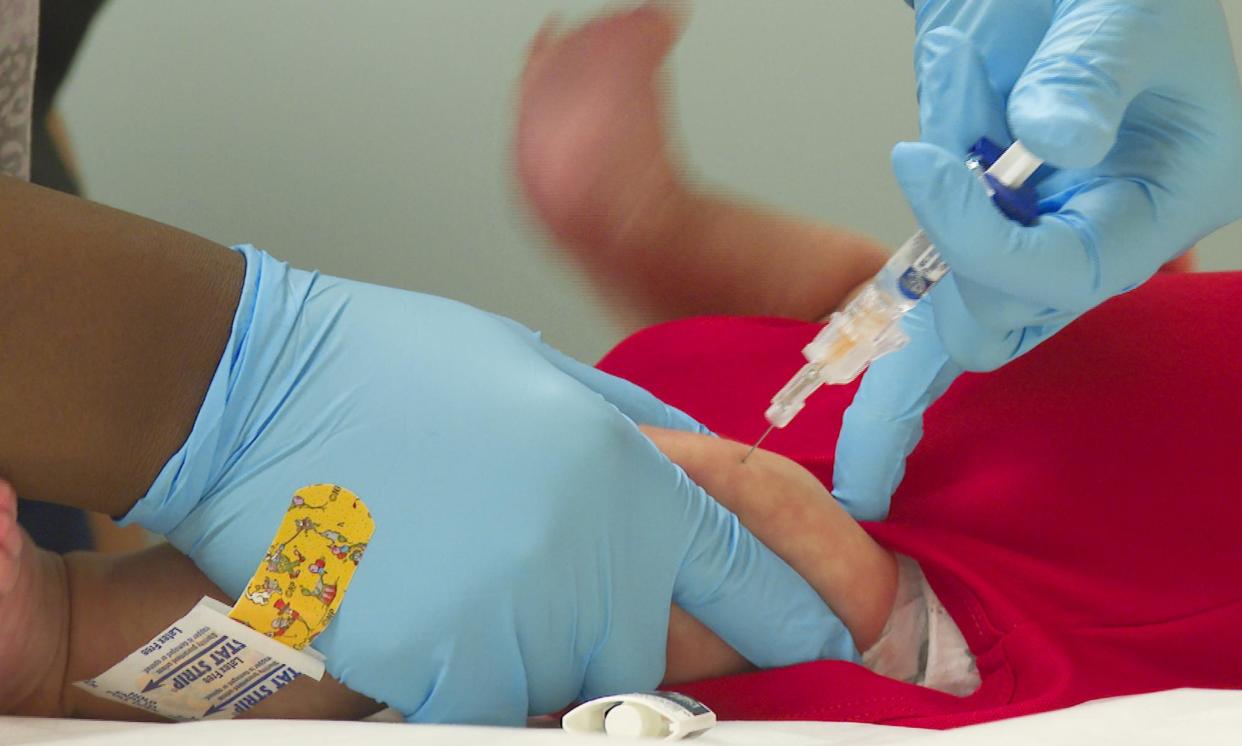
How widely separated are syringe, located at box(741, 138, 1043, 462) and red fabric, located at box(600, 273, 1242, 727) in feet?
0.76

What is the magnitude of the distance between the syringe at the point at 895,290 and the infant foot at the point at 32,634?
656 millimetres

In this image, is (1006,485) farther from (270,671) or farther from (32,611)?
(32,611)

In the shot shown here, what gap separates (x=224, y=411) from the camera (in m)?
0.86

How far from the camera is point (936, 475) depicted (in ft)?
3.72

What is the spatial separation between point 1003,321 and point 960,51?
0.23 metres

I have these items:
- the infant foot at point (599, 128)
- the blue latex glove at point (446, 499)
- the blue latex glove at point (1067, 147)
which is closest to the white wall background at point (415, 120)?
the infant foot at point (599, 128)

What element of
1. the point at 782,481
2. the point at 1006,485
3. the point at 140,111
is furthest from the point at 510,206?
the point at 1006,485

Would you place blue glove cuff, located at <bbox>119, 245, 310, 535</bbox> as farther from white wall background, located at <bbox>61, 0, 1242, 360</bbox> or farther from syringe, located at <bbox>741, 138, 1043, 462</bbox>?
white wall background, located at <bbox>61, 0, 1242, 360</bbox>

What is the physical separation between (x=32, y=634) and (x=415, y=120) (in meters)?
0.85

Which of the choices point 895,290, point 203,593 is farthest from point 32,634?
point 895,290

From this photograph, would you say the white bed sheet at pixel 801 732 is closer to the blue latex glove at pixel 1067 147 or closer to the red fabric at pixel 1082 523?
the red fabric at pixel 1082 523

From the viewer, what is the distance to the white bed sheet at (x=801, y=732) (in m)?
0.61

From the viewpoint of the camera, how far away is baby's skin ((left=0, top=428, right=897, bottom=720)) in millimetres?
871

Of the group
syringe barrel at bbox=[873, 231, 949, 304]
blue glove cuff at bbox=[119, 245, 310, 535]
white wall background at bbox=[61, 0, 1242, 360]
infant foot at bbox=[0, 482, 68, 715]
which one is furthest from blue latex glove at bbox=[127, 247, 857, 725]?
white wall background at bbox=[61, 0, 1242, 360]
